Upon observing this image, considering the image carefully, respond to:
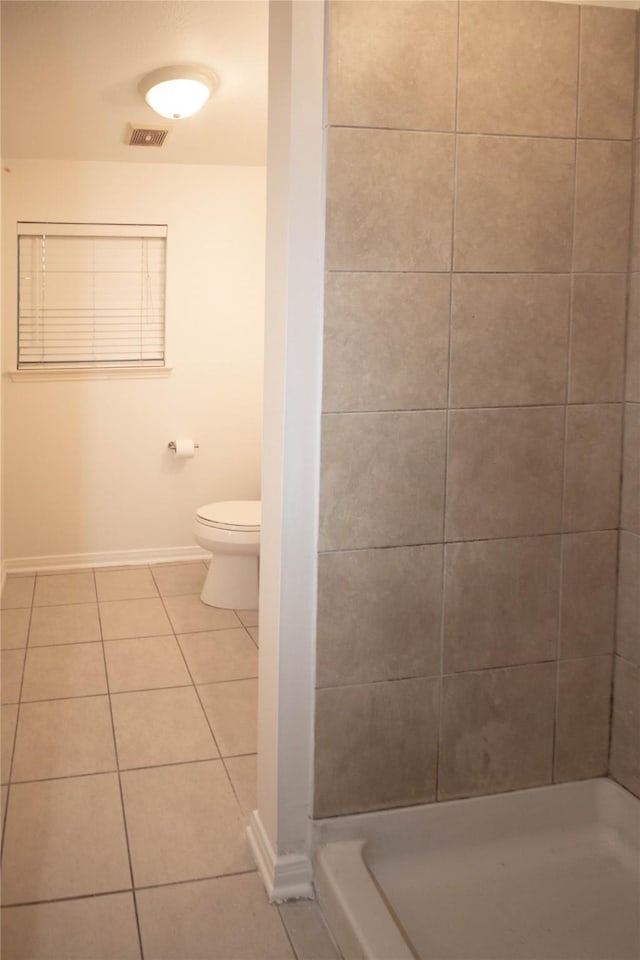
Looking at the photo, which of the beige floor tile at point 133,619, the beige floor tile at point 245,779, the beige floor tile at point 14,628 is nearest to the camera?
the beige floor tile at point 245,779

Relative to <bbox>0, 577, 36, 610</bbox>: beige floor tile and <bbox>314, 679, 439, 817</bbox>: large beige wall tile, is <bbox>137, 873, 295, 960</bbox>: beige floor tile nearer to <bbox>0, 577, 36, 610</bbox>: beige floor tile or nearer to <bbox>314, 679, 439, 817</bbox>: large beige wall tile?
<bbox>314, 679, 439, 817</bbox>: large beige wall tile

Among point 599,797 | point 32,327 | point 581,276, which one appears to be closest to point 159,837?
point 599,797

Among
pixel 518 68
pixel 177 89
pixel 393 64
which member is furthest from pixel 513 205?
pixel 177 89

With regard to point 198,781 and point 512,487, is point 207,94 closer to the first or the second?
point 512,487

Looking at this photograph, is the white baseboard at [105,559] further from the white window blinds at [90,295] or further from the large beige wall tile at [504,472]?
the large beige wall tile at [504,472]

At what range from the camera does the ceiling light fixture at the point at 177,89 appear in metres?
3.18

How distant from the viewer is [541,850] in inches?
88.5

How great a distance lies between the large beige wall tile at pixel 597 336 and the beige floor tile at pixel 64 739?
174 centimetres

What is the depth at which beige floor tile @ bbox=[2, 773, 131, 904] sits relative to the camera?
6.95ft

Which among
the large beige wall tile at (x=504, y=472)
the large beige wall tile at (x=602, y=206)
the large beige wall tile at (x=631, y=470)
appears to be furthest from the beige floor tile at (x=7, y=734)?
the large beige wall tile at (x=602, y=206)

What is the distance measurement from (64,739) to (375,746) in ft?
3.94

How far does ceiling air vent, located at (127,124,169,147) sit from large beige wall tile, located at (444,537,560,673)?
2.69 metres

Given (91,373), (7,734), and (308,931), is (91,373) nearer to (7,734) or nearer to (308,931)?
(7,734)

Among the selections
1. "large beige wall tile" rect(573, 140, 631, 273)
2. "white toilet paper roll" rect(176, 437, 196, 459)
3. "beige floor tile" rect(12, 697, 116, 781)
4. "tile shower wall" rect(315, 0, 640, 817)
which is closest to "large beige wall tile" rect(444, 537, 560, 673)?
"tile shower wall" rect(315, 0, 640, 817)
